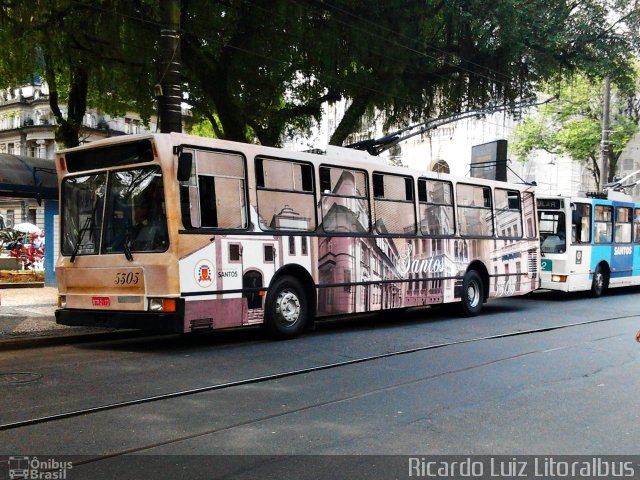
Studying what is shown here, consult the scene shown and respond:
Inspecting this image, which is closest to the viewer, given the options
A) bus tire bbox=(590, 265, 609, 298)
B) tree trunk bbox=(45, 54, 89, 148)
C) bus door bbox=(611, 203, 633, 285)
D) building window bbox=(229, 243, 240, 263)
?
building window bbox=(229, 243, 240, 263)

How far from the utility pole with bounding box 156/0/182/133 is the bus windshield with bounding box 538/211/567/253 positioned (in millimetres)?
12656

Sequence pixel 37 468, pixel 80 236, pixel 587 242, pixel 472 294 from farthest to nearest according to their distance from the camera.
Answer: pixel 587 242 < pixel 472 294 < pixel 80 236 < pixel 37 468

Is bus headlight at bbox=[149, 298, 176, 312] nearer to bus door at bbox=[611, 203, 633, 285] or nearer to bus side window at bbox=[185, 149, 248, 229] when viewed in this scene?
bus side window at bbox=[185, 149, 248, 229]

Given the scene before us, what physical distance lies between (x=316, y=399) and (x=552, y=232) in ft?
49.2

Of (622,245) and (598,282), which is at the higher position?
(622,245)

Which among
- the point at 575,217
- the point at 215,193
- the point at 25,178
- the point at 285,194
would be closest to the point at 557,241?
the point at 575,217

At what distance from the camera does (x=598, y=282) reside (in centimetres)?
2117

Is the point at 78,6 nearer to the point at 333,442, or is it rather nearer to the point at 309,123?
the point at 309,123

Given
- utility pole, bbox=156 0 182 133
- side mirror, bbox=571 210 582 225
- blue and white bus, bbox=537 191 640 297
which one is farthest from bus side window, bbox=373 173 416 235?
side mirror, bbox=571 210 582 225

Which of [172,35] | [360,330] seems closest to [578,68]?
[360,330]

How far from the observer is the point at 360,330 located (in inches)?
504

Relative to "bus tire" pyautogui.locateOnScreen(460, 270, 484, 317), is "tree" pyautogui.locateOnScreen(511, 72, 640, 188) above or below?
above

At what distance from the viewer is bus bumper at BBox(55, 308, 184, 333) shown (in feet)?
30.7

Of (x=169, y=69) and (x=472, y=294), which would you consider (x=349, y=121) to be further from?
(x=169, y=69)
